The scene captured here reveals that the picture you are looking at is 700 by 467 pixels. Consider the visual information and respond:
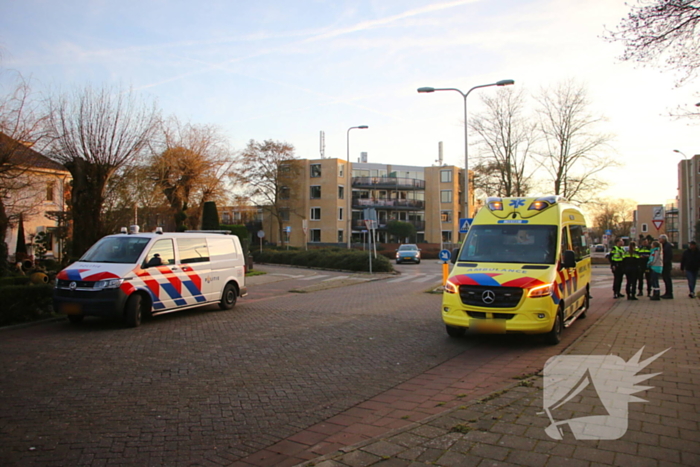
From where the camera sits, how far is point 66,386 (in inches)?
236

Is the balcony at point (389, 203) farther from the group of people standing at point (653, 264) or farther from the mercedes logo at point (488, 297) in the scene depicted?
the mercedes logo at point (488, 297)

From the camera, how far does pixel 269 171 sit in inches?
2367

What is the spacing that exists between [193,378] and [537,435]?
4.09 metres

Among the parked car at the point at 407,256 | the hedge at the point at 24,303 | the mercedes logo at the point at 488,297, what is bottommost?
the parked car at the point at 407,256

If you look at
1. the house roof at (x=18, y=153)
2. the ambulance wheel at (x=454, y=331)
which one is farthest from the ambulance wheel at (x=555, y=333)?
the house roof at (x=18, y=153)

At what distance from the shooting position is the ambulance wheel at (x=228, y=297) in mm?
12716

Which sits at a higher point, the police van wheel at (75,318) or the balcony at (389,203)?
the balcony at (389,203)

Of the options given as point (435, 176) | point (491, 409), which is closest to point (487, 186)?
point (435, 176)

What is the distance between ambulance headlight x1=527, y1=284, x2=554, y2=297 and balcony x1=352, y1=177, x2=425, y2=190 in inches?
2356

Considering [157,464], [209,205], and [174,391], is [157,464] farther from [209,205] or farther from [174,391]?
[209,205]

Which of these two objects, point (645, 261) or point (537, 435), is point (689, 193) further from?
point (537, 435)

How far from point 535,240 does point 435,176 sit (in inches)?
2442

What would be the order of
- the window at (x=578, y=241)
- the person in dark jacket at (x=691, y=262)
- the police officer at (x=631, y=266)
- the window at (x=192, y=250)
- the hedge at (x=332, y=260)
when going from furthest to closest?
the hedge at (x=332, y=260) → the person in dark jacket at (x=691, y=262) → the police officer at (x=631, y=266) → the window at (x=192, y=250) → the window at (x=578, y=241)

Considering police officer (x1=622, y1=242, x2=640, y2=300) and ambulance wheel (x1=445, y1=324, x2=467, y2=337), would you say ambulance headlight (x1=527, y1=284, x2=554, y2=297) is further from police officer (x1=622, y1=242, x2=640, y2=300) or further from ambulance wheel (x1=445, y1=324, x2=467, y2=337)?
police officer (x1=622, y1=242, x2=640, y2=300)
